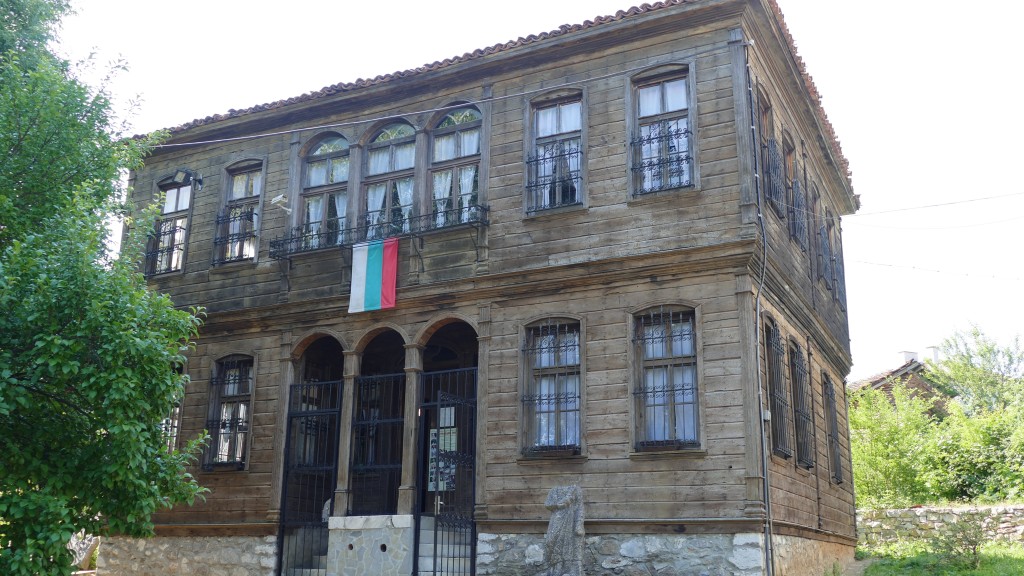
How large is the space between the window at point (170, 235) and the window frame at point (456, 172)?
227 inches

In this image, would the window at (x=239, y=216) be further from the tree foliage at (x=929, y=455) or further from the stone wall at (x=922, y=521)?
the tree foliage at (x=929, y=455)

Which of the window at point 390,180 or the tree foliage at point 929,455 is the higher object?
the window at point 390,180

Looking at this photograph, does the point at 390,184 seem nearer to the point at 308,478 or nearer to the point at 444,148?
the point at 444,148

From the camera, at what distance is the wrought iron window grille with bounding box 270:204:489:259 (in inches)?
617

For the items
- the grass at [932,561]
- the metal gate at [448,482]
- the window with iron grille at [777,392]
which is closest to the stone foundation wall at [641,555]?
the metal gate at [448,482]

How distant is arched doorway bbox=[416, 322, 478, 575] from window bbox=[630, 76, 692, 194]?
4149 millimetres

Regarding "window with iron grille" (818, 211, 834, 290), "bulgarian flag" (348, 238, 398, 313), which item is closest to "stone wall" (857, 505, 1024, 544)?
"window with iron grille" (818, 211, 834, 290)

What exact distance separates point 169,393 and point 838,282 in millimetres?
15034

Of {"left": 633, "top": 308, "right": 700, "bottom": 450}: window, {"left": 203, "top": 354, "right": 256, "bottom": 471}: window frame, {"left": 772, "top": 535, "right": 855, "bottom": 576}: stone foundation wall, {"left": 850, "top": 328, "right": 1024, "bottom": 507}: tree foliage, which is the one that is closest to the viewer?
{"left": 772, "top": 535, "right": 855, "bottom": 576}: stone foundation wall

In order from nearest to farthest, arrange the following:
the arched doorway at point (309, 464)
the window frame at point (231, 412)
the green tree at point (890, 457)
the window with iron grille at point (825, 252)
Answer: the arched doorway at point (309, 464)
the window frame at point (231, 412)
the window with iron grille at point (825, 252)
the green tree at point (890, 457)

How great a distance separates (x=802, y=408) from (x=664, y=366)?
11.7 ft

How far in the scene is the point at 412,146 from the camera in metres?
16.8

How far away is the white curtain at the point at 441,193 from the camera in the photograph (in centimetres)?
1606

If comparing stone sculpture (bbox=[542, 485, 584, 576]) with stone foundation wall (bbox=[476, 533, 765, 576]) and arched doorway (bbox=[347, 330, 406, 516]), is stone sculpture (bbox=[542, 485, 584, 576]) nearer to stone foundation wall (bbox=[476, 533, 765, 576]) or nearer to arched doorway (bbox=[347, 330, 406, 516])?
stone foundation wall (bbox=[476, 533, 765, 576])
